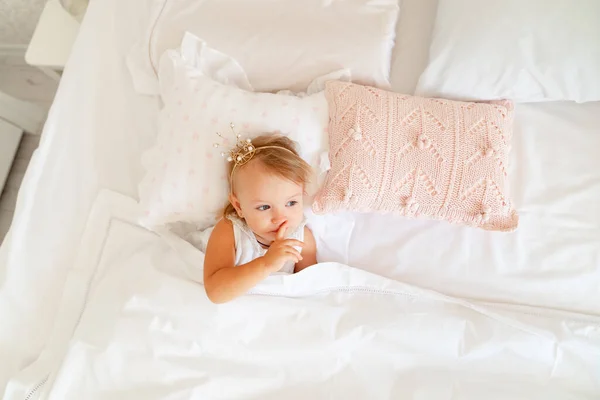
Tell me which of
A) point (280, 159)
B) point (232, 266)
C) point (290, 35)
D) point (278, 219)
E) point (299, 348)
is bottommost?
point (299, 348)

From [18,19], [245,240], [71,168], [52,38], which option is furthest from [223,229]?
[18,19]

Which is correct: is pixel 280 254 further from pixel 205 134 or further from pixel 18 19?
pixel 18 19

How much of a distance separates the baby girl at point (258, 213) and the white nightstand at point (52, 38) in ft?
2.43

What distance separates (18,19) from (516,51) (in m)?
1.60

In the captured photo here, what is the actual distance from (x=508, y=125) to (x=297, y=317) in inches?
25.4

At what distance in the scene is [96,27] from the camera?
3.92ft

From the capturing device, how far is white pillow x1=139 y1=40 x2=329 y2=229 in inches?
38.8

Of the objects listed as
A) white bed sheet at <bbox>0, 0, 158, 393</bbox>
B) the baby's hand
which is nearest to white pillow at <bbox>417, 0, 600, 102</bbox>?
the baby's hand

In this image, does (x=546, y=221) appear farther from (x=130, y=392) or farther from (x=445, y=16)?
(x=130, y=392)

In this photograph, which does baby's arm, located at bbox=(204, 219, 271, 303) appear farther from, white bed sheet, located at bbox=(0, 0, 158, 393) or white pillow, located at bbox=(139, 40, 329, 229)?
white bed sheet, located at bbox=(0, 0, 158, 393)

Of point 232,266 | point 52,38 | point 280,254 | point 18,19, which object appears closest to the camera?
point 280,254

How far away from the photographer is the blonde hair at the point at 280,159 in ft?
2.99

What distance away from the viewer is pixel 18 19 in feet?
5.05

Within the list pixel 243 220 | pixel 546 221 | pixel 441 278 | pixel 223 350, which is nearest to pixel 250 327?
pixel 223 350
